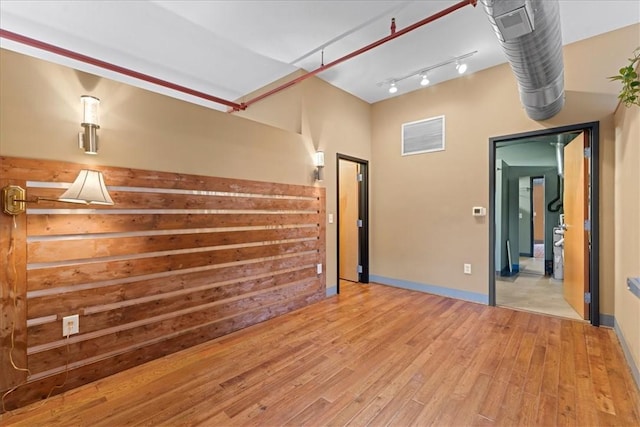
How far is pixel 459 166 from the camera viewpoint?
4.06 meters

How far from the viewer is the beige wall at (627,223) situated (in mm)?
2135

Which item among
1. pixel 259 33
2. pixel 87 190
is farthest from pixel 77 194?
pixel 259 33

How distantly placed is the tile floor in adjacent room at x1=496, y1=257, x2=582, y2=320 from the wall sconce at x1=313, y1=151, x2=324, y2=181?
2.98 meters

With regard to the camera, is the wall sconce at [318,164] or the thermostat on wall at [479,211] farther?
the wall sconce at [318,164]

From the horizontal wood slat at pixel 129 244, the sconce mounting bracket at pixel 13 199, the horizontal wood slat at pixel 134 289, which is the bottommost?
the horizontal wood slat at pixel 134 289

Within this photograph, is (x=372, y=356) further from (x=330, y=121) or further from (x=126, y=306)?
(x=330, y=121)

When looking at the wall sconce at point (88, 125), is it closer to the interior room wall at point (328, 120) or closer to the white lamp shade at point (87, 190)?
the white lamp shade at point (87, 190)

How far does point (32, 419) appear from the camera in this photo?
175cm

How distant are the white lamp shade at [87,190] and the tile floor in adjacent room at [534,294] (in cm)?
453

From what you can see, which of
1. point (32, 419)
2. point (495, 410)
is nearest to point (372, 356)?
point (495, 410)

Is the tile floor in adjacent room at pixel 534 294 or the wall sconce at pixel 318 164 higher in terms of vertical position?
the wall sconce at pixel 318 164

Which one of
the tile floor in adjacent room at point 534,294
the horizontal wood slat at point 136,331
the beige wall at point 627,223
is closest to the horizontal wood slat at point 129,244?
the horizontal wood slat at point 136,331

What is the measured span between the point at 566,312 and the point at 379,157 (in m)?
3.28

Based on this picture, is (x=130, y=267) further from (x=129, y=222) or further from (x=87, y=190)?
(x=87, y=190)
